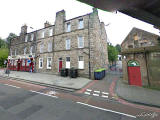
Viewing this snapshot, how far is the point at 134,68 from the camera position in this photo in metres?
8.68

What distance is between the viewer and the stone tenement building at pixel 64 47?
1209cm

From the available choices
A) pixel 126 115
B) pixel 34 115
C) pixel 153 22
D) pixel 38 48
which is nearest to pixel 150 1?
pixel 153 22

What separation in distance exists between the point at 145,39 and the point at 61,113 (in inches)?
714

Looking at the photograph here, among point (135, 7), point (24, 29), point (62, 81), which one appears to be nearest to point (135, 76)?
point (135, 7)

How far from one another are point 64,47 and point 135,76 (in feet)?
37.9

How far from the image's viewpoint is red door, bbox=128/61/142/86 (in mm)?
8383

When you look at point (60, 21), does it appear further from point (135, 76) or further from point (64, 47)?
point (135, 76)

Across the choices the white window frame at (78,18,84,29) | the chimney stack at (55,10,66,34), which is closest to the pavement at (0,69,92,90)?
the white window frame at (78,18,84,29)

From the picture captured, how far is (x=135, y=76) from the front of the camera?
8547mm

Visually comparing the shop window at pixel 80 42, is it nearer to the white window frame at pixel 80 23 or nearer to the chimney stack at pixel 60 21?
the white window frame at pixel 80 23

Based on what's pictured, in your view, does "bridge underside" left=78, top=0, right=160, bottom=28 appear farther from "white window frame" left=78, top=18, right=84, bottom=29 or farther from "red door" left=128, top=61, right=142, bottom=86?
"white window frame" left=78, top=18, right=84, bottom=29

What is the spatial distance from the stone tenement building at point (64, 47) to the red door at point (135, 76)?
4.74 metres

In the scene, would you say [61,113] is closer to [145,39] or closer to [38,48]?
[38,48]

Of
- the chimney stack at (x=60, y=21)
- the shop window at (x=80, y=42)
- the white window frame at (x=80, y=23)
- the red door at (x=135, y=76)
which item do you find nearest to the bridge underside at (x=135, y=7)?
the red door at (x=135, y=76)
